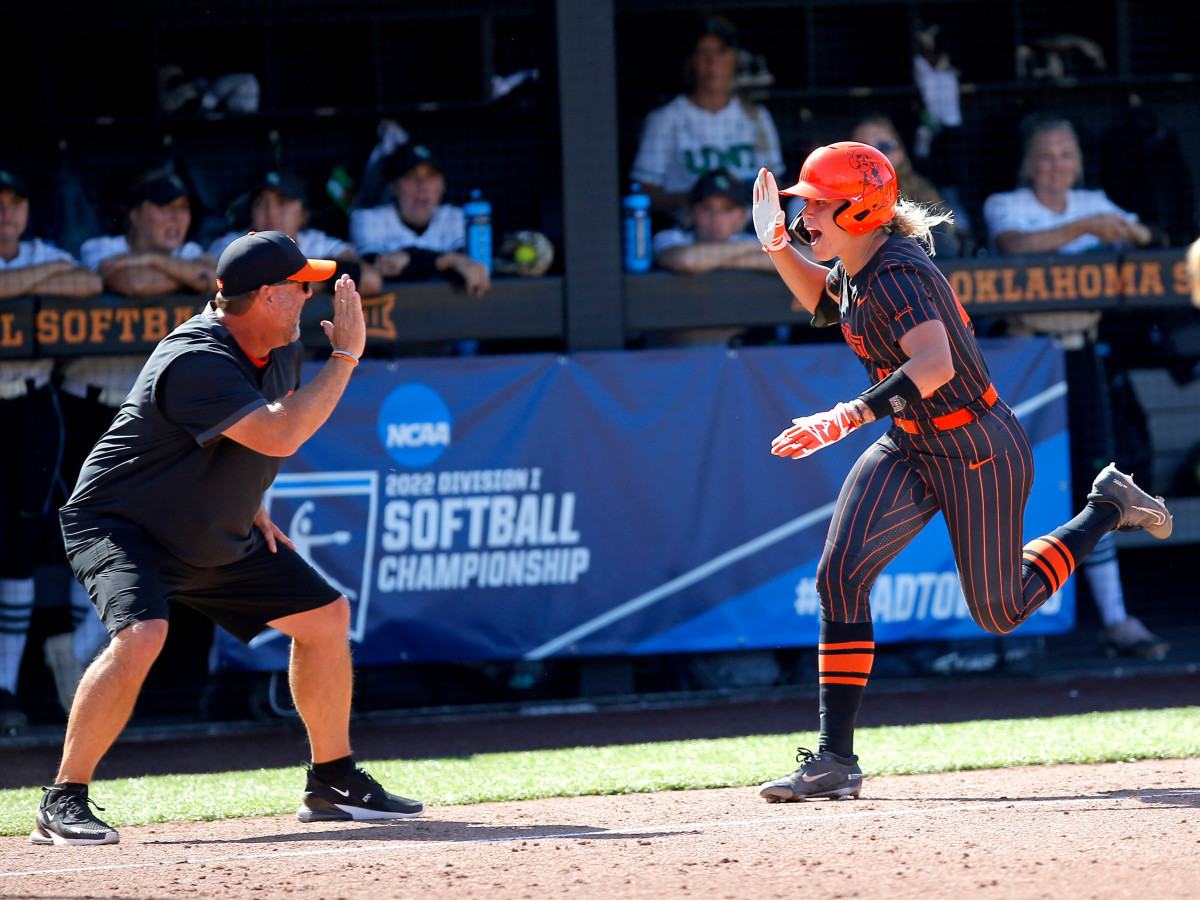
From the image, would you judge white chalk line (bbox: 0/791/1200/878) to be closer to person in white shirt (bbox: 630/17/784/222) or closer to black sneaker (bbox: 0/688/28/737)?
black sneaker (bbox: 0/688/28/737)

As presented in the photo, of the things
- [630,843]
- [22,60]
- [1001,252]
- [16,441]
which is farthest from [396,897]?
[22,60]

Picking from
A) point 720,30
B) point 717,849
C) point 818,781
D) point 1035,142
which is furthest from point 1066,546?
point 720,30

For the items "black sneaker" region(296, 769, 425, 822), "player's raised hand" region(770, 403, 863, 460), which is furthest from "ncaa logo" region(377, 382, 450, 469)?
"player's raised hand" region(770, 403, 863, 460)

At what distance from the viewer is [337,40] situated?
863 cm

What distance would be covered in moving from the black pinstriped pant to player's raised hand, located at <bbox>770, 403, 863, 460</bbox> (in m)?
0.44

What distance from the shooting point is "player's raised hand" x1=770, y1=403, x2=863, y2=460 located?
391 centimetres

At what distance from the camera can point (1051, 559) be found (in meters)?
4.52

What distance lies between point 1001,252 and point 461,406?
2.98 metres

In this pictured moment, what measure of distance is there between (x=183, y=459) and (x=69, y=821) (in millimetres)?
1034

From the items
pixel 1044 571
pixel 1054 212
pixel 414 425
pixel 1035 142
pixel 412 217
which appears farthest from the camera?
pixel 1035 142

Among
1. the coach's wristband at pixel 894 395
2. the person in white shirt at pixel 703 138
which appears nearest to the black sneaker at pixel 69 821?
the coach's wristband at pixel 894 395

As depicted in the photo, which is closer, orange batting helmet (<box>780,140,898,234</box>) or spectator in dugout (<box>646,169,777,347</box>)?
orange batting helmet (<box>780,140,898,234</box>)

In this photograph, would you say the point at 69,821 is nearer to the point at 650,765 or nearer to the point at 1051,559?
the point at 650,765

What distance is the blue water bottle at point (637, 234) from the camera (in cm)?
719
